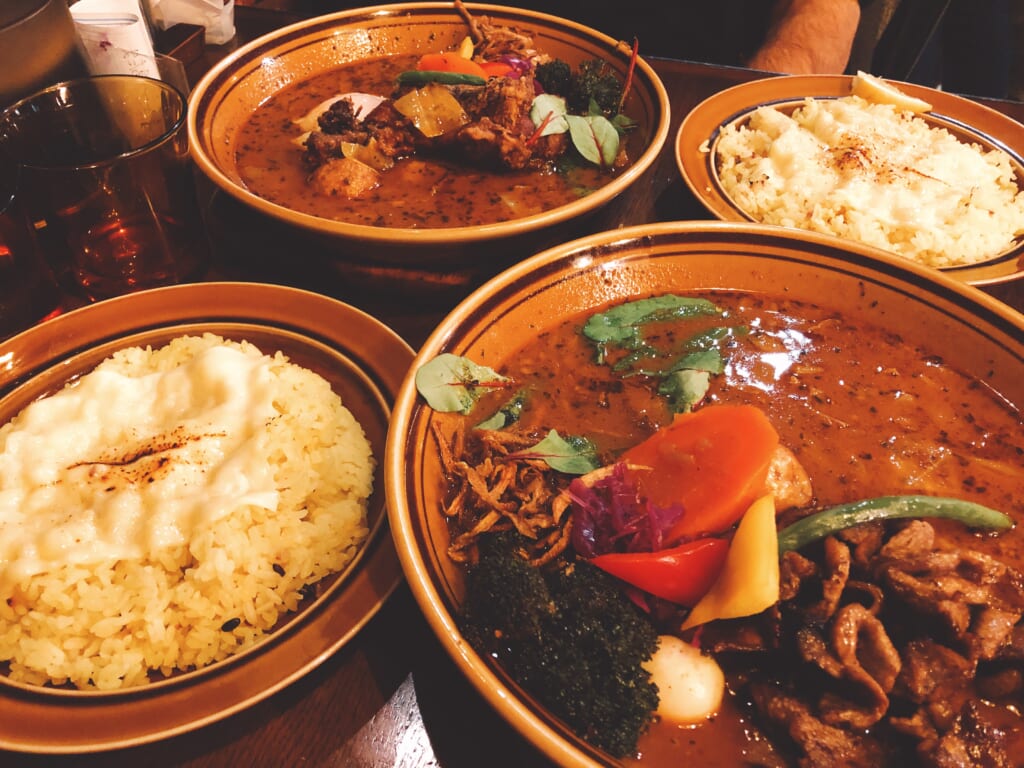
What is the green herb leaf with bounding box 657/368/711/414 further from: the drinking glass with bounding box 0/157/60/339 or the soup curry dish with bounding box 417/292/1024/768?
the drinking glass with bounding box 0/157/60/339

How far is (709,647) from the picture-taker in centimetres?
150

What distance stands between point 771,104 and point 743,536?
9.18 ft

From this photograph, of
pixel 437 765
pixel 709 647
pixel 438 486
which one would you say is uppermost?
pixel 438 486

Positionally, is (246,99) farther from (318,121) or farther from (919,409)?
(919,409)

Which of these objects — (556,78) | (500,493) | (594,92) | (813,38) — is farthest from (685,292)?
(813,38)

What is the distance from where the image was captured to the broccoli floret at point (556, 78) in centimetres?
346

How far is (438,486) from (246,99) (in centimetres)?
269

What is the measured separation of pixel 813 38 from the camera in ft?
14.7

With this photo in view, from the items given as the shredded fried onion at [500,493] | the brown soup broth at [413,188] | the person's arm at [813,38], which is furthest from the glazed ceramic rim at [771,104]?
the shredded fried onion at [500,493]

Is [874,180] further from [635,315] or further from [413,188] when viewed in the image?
[413,188]

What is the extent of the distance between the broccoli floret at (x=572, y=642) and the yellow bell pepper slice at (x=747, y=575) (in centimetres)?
15

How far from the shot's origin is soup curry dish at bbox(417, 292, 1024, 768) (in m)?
1.39

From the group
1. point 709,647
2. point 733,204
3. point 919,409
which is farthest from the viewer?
point 733,204

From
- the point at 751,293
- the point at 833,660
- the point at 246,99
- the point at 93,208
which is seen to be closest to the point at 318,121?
the point at 246,99
